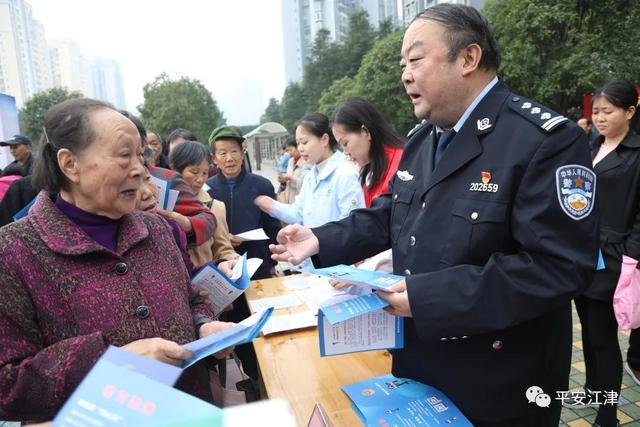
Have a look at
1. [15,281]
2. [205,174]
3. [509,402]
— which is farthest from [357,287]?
[205,174]

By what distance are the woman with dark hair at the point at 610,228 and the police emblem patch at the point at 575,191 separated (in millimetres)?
1597

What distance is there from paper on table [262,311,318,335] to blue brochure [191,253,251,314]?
0.85 ft

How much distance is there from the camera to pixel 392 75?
957 inches

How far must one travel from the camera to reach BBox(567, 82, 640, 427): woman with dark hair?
2631mm

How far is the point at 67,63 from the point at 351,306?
82.5 metres

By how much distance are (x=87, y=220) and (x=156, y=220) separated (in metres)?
0.29

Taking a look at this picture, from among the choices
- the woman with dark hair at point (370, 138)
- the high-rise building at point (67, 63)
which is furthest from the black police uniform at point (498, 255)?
the high-rise building at point (67, 63)

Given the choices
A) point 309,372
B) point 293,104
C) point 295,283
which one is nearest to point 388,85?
point 295,283

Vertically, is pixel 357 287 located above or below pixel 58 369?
above

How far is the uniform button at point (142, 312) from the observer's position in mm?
1412

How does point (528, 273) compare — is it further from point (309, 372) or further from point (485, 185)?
point (309, 372)

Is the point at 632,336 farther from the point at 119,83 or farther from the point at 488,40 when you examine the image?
the point at 119,83

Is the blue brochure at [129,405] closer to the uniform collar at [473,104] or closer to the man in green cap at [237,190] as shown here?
the uniform collar at [473,104]

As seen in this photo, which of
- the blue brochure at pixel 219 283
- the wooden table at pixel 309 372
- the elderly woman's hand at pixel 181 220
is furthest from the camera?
the elderly woman's hand at pixel 181 220
